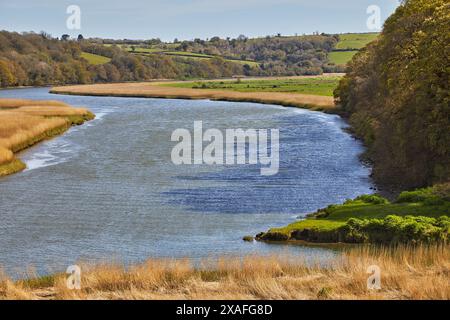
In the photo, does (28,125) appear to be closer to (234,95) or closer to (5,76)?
(234,95)

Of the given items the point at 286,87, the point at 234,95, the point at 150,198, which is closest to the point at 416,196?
the point at 150,198

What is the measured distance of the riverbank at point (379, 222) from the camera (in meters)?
27.0

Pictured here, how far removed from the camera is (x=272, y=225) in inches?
1307

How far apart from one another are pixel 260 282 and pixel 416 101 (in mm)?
24454

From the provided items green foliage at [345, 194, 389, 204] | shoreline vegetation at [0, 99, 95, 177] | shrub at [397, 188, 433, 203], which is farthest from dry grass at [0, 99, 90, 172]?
shrub at [397, 188, 433, 203]

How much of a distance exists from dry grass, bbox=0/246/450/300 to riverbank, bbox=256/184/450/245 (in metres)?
6.84

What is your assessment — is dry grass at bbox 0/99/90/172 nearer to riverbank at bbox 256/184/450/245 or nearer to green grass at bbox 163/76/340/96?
riverbank at bbox 256/184/450/245

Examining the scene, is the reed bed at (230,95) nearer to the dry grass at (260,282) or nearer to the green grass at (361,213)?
the green grass at (361,213)

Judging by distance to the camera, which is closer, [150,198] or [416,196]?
[416,196]

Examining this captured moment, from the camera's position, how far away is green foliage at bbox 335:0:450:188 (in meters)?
36.3

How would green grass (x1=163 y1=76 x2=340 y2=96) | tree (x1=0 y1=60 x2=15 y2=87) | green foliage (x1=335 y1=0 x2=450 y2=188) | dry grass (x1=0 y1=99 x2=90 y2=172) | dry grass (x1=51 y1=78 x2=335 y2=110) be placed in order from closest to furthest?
green foliage (x1=335 y1=0 x2=450 y2=188), dry grass (x1=0 y1=99 x2=90 y2=172), dry grass (x1=51 y1=78 x2=335 y2=110), green grass (x1=163 y1=76 x2=340 y2=96), tree (x1=0 y1=60 x2=15 y2=87)

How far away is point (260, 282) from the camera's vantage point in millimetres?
16812
